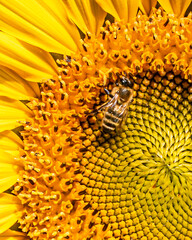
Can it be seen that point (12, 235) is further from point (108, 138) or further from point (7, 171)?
point (108, 138)

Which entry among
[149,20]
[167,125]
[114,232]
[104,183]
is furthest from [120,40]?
[114,232]

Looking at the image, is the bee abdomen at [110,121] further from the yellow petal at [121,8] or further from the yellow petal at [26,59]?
the yellow petal at [121,8]

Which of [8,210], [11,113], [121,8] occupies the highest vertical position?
[121,8]

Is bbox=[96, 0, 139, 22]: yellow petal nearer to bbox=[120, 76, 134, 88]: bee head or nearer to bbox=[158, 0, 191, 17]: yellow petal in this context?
bbox=[158, 0, 191, 17]: yellow petal

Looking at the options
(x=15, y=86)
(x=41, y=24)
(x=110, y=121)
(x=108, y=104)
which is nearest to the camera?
(x=110, y=121)

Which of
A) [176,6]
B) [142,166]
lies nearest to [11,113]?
[142,166]

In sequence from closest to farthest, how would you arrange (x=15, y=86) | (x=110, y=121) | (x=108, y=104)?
(x=110, y=121) → (x=108, y=104) → (x=15, y=86)

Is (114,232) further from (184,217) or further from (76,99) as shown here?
(76,99)

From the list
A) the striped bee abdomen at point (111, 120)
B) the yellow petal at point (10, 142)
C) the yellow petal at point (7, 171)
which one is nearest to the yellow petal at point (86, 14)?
the striped bee abdomen at point (111, 120)
